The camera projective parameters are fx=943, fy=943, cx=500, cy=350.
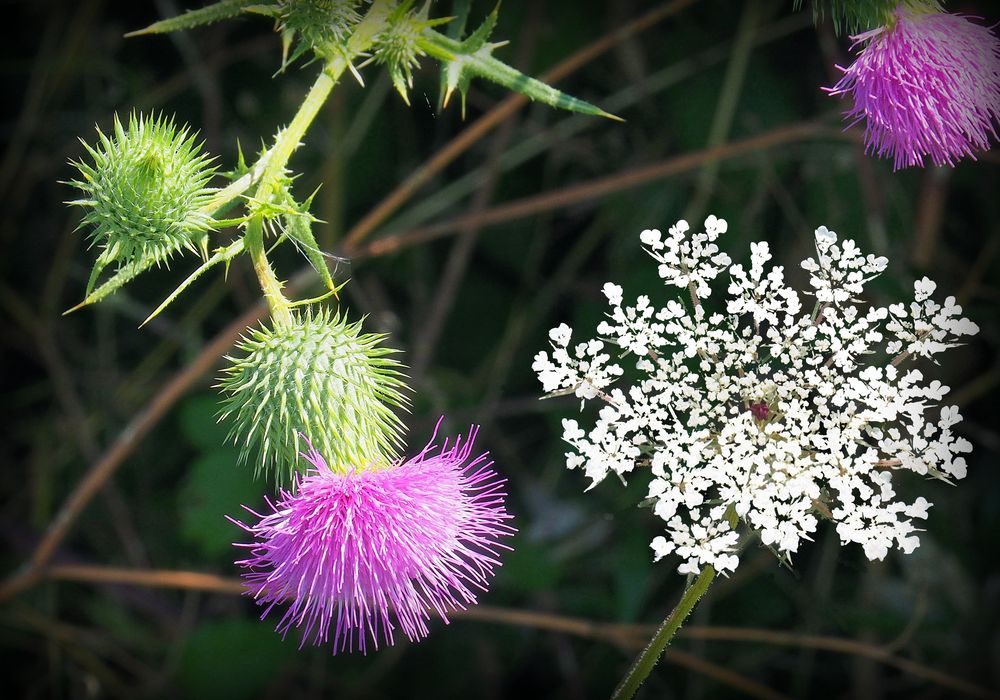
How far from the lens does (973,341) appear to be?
160 cm

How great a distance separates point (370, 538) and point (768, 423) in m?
0.44

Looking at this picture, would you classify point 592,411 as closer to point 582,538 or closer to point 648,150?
point 582,538

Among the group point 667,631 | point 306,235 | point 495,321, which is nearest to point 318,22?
point 306,235

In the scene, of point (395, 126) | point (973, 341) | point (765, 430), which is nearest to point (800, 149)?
point (973, 341)

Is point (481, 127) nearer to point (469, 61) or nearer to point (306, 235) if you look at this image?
point (469, 61)

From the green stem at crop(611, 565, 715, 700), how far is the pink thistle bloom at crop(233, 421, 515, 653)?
7.3 inches

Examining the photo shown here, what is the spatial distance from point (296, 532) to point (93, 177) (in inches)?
16.8

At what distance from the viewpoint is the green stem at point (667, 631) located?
949mm

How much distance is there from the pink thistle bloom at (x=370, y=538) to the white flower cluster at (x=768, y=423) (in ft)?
0.51

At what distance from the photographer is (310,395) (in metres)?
0.96

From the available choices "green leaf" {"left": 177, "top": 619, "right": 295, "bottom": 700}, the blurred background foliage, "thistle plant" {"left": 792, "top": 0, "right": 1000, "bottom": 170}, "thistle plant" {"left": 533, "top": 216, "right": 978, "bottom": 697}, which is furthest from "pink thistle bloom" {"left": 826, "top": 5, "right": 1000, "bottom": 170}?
"green leaf" {"left": 177, "top": 619, "right": 295, "bottom": 700}

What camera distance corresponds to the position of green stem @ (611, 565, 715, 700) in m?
0.95

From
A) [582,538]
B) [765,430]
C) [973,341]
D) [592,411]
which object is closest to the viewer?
[765,430]

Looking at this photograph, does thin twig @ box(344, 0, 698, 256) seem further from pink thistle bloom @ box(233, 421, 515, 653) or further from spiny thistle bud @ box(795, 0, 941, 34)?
Answer: pink thistle bloom @ box(233, 421, 515, 653)
